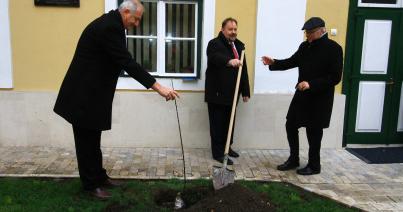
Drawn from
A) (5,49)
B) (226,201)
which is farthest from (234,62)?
(5,49)

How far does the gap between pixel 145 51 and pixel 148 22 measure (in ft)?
1.38

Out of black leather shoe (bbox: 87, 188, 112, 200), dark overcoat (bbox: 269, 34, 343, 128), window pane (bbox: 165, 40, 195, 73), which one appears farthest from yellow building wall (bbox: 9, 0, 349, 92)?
black leather shoe (bbox: 87, 188, 112, 200)

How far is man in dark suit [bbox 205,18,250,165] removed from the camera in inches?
216

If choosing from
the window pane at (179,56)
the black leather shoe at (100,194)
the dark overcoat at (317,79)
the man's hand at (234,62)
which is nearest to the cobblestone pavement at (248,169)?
the black leather shoe at (100,194)

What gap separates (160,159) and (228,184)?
168 centimetres

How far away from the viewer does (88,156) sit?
4344 millimetres

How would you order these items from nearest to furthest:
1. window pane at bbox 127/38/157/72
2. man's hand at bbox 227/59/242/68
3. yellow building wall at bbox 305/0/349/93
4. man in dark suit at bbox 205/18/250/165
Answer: man's hand at bbox 227/59/242/68
man in dark suit at bbox 205/18/250/165
yellow building wall at bbox 305/0/349/93
window pane at bbox 127/38/157/72

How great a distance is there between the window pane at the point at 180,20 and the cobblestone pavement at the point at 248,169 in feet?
5.59

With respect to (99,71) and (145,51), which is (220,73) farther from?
(99,71)

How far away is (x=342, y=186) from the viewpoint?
5.02m

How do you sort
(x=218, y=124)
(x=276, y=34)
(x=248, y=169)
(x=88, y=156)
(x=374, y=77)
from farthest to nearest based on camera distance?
(x=374, y=77)
(x=276, y=34)
(x=218, y=124)
(x=248, y=169)
(x=88, y=156)

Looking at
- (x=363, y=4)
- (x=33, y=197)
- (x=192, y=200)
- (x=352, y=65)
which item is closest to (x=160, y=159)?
Answer: (x=192, y=200)

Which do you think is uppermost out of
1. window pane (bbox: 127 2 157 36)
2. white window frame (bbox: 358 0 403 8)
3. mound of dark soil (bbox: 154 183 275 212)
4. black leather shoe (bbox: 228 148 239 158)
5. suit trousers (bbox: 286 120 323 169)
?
white window frame (bbox: 358 0 403 8)

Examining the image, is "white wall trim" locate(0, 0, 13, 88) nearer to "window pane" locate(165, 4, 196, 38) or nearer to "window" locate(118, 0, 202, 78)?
"window" locate(118, 0, 202, 78)
